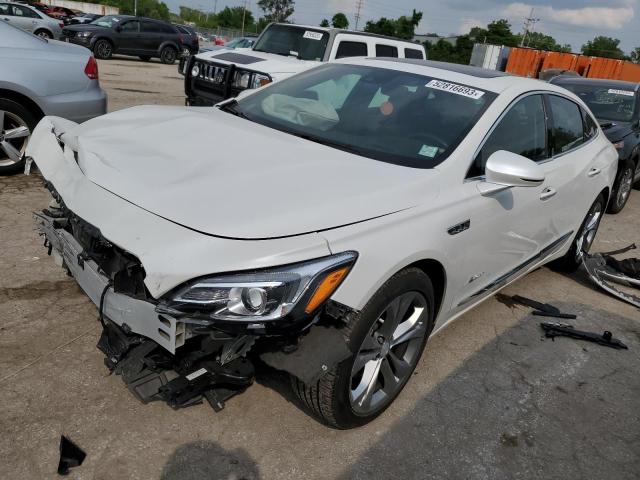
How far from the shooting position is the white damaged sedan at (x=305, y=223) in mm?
2023

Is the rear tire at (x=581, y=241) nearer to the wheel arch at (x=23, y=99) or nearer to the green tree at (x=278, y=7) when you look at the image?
the wheel arch at (x=23, y=99)

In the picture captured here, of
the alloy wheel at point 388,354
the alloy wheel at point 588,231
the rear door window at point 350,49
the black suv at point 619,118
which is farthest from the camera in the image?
the rear door window at point 350,49

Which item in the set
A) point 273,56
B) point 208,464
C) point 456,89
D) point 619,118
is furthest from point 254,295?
point 273,56

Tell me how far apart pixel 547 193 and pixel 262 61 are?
589 cm

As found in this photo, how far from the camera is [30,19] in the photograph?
19.9 meters

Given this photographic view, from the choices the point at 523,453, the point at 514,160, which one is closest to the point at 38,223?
the point at 514,160

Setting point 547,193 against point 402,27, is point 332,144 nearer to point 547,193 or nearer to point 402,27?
point 547,193

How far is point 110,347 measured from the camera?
2348 mm

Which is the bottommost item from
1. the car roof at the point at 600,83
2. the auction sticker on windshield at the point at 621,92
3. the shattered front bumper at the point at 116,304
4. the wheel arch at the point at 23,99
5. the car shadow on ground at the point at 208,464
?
the car shadow on ground at the point at 208,464

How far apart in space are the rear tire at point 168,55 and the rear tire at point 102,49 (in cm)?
210

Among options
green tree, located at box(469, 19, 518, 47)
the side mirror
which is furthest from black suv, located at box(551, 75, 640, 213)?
green tree, located at box(469, 19, 518, 47)

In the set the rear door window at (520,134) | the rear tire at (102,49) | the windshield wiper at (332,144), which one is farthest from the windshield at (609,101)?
the rear tire at (102,49)

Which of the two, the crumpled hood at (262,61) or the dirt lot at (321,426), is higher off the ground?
the crumpled hood at (262,61)

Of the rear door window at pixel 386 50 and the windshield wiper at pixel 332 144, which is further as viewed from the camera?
the rear door window at pixel 386 50
